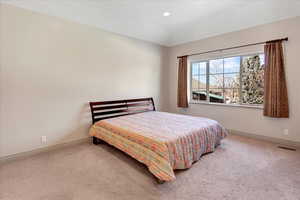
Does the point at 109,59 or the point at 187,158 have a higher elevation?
the point at 109,59

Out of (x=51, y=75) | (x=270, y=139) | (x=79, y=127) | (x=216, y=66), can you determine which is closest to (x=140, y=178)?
(x=79, y=127)

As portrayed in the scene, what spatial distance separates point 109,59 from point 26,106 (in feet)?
6.46

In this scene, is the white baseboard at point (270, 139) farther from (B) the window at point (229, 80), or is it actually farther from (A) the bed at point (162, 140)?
(A) the bed at point (162, 140)

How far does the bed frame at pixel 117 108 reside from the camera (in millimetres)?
3455

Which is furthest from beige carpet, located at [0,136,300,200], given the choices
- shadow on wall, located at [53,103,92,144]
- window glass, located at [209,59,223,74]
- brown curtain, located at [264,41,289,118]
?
window glass, located at [209,59,223,74]

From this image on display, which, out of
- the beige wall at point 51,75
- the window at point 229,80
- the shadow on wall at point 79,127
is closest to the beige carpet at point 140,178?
the shadow on wall at point 79,127

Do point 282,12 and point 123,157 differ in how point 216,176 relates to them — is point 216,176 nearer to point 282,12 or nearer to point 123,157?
point 123,157

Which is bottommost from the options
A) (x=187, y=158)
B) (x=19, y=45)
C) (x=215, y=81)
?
(x=187, y=158)

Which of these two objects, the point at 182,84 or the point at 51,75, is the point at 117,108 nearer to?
the point at 51,75

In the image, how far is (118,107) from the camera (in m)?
3.90

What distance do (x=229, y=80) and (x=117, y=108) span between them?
10.1 ft

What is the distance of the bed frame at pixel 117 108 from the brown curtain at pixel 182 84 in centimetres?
93

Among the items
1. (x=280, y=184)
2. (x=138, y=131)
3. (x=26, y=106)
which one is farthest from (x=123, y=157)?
(x=280, y=184)

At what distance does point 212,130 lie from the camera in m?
2.81
